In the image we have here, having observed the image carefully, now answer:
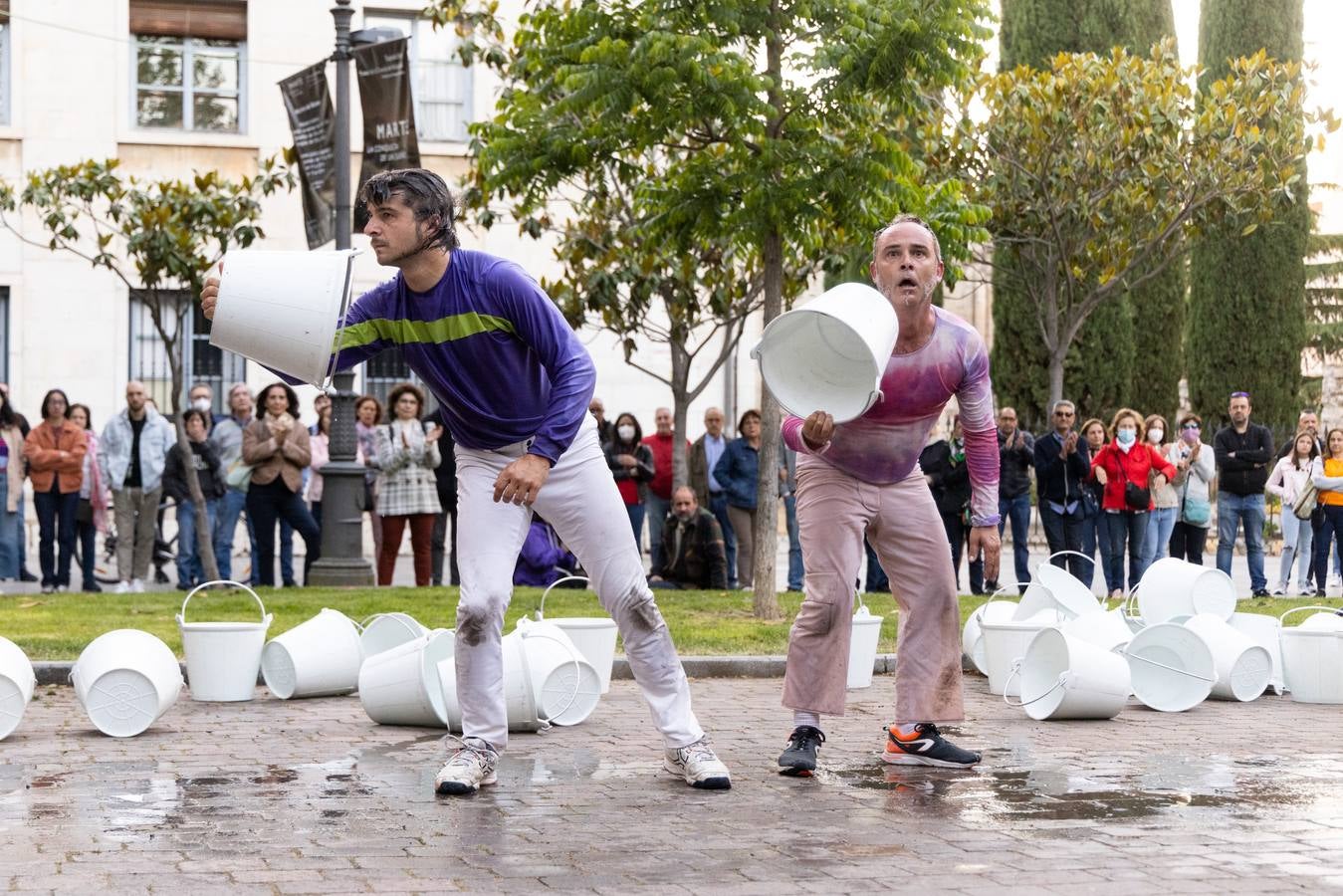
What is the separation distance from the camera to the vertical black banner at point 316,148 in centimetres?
1631

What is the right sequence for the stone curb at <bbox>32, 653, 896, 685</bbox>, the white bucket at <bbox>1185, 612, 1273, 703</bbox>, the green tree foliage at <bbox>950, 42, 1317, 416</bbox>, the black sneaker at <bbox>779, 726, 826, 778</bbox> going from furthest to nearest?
the green tree foliage at <bbox>950, 42, 1317, 416</bbox>
the stone curb at <bbox>32, 653, 896, 685</bbox>
the white bucket at <bbox>1185, 612, 1273, 703</bbox>
the black sneaker at <bbox>779, 726, 826, 778</bbox>

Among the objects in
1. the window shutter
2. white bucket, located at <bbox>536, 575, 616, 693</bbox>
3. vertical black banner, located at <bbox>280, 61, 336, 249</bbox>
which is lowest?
white bucket, located at <bbox>536, 575, 616, 693</bbox>

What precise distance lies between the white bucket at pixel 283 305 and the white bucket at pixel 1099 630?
4.22 metres

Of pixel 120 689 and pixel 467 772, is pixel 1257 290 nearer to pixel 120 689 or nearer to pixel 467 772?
pixel 120 689

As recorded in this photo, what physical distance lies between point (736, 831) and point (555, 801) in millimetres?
793

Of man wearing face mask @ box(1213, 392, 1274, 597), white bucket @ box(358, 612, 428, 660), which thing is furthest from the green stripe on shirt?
man wearing face mask @ box(1213, 392, 1274, 597)

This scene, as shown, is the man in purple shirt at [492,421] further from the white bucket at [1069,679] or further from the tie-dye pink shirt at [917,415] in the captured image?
the white bucket at [1069,679]

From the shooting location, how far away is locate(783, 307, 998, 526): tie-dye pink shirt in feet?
20.5

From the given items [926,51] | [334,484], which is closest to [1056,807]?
[926,51]

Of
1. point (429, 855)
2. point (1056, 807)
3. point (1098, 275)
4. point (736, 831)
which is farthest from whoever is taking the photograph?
point (1098, 275)

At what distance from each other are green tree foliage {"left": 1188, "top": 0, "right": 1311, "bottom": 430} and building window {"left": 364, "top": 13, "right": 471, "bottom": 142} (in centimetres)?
1356

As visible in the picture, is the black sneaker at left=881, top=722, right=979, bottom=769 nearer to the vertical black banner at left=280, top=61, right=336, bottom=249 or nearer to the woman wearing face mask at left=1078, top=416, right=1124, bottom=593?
the woman wearing face mask at left=1078, top=416, right=1124, bottom=593

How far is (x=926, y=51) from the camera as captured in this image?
1165 centimetres

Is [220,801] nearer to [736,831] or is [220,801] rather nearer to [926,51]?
[736,831]
